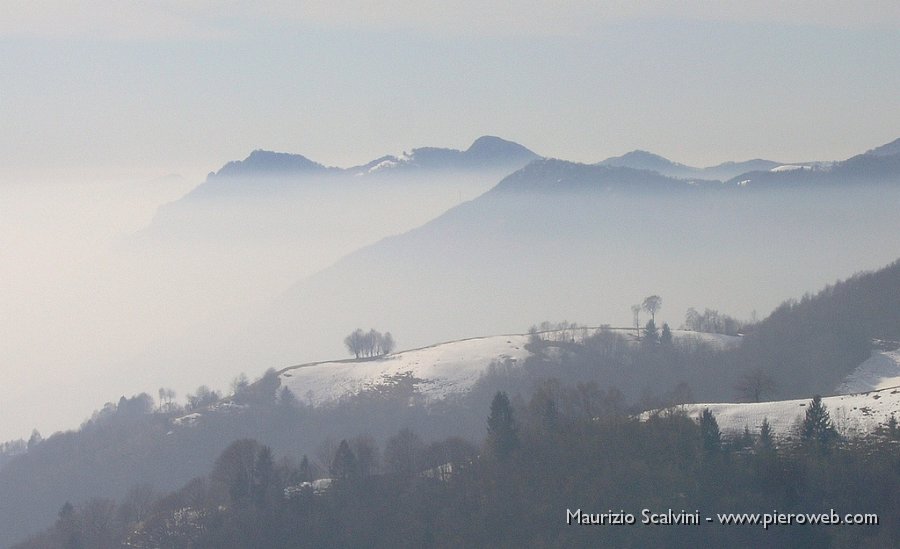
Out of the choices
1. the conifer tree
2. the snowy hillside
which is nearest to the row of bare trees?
the snowy hillside

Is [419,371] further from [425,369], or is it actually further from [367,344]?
[367,344]

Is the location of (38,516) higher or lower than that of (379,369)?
lower

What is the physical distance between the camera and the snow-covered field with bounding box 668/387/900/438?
84.4 metres

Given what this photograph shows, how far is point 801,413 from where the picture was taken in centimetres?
8769

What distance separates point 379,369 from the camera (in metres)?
165

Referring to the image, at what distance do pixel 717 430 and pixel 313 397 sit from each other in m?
85.3

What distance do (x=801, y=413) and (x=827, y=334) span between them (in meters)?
56.5

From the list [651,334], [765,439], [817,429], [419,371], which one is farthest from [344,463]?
[651,334]

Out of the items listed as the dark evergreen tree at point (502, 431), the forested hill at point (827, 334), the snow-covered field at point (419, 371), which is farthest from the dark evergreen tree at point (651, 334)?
the dark evergreen tree at point (502, 431)

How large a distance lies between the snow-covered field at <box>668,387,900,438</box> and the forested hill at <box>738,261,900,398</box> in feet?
102

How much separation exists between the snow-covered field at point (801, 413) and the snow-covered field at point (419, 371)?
63.4 m

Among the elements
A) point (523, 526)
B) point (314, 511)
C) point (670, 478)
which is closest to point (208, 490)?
point (314, 511)

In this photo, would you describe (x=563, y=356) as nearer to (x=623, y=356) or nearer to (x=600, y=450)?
(x=623, y=356)

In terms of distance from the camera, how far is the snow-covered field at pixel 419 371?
6043 inches
